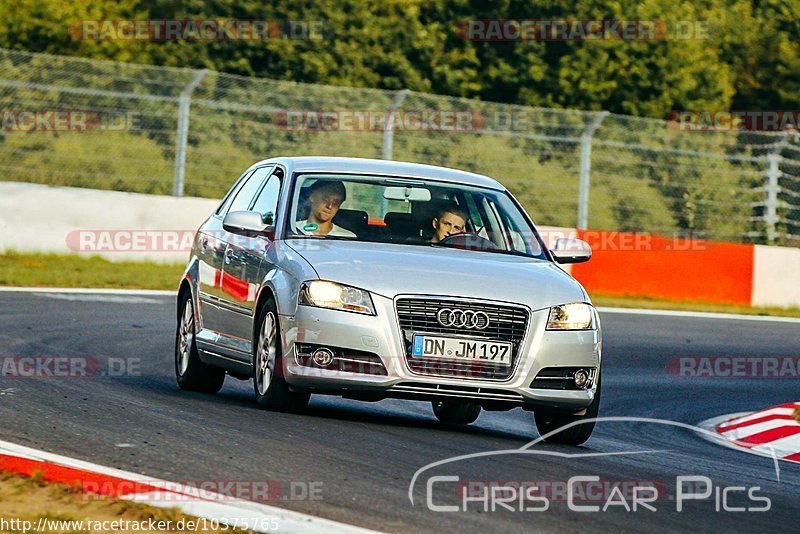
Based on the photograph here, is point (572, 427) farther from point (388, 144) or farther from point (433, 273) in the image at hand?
point (388, 144)

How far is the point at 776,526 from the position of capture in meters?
6.93

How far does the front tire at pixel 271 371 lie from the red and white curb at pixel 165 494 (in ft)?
6.75

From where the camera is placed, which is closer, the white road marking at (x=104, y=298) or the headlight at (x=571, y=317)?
the headlight at (x=571, y=317)

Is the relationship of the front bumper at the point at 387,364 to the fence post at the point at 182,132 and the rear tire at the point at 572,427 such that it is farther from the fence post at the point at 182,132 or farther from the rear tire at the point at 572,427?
the fence post at the point at 182,132

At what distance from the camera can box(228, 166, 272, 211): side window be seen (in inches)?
436

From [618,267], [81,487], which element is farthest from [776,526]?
[618,267]

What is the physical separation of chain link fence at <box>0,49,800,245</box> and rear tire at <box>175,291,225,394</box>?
1228 centimetres

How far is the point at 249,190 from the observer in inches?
444

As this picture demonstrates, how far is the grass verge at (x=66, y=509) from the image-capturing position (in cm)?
594
